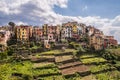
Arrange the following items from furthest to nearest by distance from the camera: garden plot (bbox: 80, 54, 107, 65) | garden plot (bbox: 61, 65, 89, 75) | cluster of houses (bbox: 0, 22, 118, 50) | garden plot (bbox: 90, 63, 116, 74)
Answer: cluster of houses (bbox: 0, 22, 118, 50) → garden plot (bbox: 80, 54, 107, 65) → garden plot (bbox: 90, 63, 116, 74) → garden plot (bbox: 61, 65, 89, 75)

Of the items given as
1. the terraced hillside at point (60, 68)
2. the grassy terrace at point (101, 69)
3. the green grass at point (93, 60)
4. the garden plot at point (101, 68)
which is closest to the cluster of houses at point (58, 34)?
the green grass at point (93, 60)

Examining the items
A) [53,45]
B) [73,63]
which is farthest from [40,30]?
[73,63]

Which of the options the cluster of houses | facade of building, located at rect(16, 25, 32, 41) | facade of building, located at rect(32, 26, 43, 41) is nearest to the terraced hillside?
the cluster of houses

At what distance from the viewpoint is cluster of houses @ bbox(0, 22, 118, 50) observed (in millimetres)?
58812

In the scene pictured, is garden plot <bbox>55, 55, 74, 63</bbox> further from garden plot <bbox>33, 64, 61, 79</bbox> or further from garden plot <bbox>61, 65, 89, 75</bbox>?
garden plot <bbox>61, 65, 89, 75</bbox>

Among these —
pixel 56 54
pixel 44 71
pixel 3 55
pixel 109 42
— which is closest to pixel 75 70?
pixel 44 71

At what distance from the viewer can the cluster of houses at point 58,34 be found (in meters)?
58.8

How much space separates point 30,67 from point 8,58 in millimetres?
4754

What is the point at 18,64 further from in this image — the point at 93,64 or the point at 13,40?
the point at 13,40

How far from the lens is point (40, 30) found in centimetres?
6356

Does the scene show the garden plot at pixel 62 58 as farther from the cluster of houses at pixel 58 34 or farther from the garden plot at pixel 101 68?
the cluster of houses at pixel 58 34

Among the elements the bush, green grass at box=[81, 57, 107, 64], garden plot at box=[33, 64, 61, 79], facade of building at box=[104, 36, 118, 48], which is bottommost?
garden plot at box=[33, 64, 61, 79]

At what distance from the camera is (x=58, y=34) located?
211 ft

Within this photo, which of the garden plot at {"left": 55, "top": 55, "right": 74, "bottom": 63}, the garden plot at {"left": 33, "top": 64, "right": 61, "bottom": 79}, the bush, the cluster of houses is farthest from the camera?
the cluster of houses
